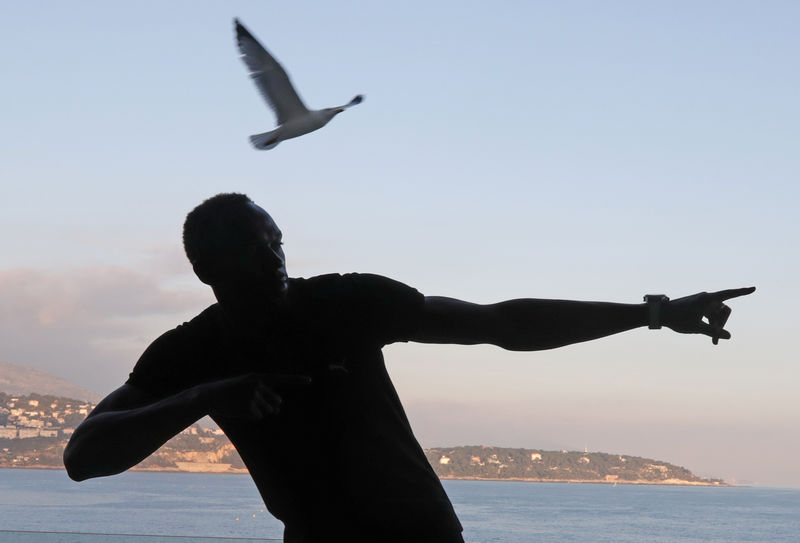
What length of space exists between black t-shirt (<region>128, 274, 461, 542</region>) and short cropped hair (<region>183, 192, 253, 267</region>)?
109mm

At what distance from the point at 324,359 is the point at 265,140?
8.29 ft

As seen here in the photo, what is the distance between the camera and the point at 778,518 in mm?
118688

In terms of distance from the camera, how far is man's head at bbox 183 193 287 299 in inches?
61.3

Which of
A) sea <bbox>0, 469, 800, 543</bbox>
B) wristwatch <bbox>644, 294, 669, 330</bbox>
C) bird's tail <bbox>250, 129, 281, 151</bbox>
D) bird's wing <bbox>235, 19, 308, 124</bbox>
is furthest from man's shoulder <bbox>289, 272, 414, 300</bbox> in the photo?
sea <bbox>0, 469, 800, 543</bbox>

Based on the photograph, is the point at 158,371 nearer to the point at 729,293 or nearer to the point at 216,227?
the point at 216,227

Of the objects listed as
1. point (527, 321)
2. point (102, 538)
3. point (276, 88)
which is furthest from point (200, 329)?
point (276, 88)

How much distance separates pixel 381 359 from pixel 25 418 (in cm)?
15860

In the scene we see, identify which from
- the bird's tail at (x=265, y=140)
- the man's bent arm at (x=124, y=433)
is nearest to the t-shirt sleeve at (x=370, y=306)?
the man's bent arm at (x=124, y=433)

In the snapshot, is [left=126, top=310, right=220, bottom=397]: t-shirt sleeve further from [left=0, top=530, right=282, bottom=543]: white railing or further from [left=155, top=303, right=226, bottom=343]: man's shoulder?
[left=0, top=530, right=282, bottom=543]: white railing

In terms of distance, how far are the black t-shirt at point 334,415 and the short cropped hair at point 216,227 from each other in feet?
0.36

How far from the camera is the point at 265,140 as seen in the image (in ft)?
13.0

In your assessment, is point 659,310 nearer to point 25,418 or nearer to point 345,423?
point 345,423

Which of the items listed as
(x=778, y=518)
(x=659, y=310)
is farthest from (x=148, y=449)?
(x=778, y=518)

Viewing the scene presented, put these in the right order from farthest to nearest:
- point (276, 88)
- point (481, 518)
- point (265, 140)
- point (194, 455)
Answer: point (194, 455) < point (481, 518) < point (276, 88) < point (265, 140)
